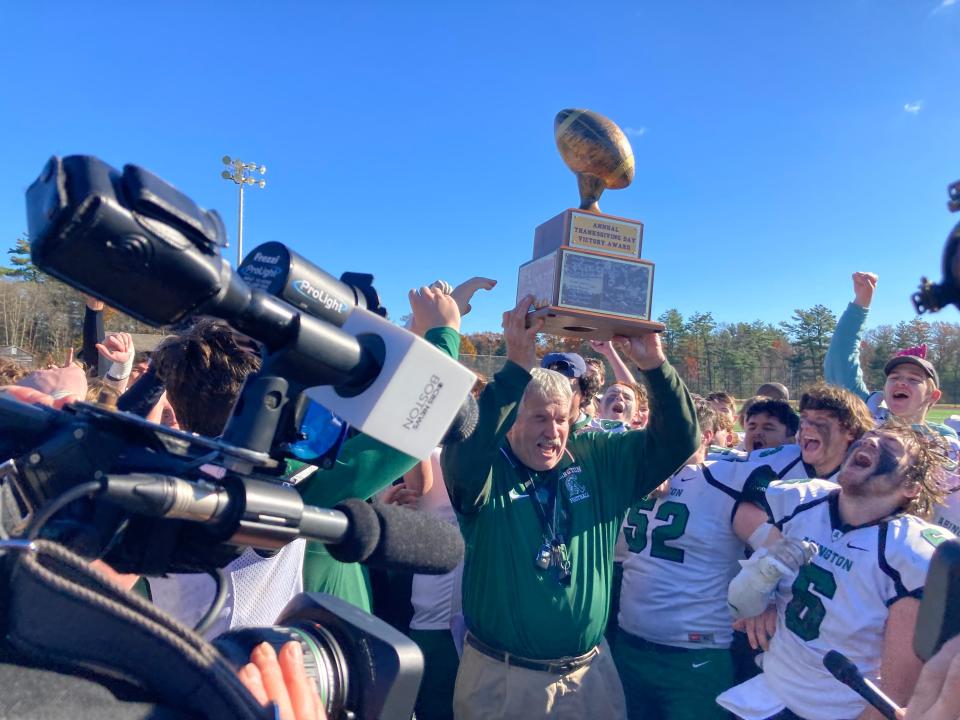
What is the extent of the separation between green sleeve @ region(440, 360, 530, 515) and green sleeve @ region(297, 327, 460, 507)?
82cm

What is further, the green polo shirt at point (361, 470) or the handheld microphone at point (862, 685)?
the handheld microphone at point (862, 685)

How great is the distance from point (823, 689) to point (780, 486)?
91 centimetres

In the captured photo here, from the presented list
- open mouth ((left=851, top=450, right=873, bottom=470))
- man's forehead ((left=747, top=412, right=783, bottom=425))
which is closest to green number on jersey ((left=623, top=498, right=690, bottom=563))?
open mouth ((left=851, top=450, right=873, bottom=470))

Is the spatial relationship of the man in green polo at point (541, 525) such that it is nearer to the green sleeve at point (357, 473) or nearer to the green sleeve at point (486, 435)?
the green sleeve at point (486, 435)

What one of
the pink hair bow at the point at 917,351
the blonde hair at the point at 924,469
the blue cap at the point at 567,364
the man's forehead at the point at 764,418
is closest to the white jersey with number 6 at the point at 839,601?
the blonde hair at the point at 924,469

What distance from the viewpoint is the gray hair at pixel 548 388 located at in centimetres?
311

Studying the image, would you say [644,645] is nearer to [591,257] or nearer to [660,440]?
[660,440]

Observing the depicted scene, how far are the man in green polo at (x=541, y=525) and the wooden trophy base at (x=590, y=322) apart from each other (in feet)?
0.24

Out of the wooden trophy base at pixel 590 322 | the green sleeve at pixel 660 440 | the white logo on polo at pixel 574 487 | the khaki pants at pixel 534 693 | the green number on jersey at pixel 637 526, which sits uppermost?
the wooden trophy base at pixel 590 322

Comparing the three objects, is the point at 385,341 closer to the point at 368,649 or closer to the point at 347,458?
the point at 368,649

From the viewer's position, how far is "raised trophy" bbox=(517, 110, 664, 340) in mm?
3254

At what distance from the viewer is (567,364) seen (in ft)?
14.2

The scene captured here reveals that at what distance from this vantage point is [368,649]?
1014 mm

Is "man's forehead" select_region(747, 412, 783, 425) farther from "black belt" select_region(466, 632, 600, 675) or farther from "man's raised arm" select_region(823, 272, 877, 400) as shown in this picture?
"black belt" select_region(466, 632, 600, 675)
